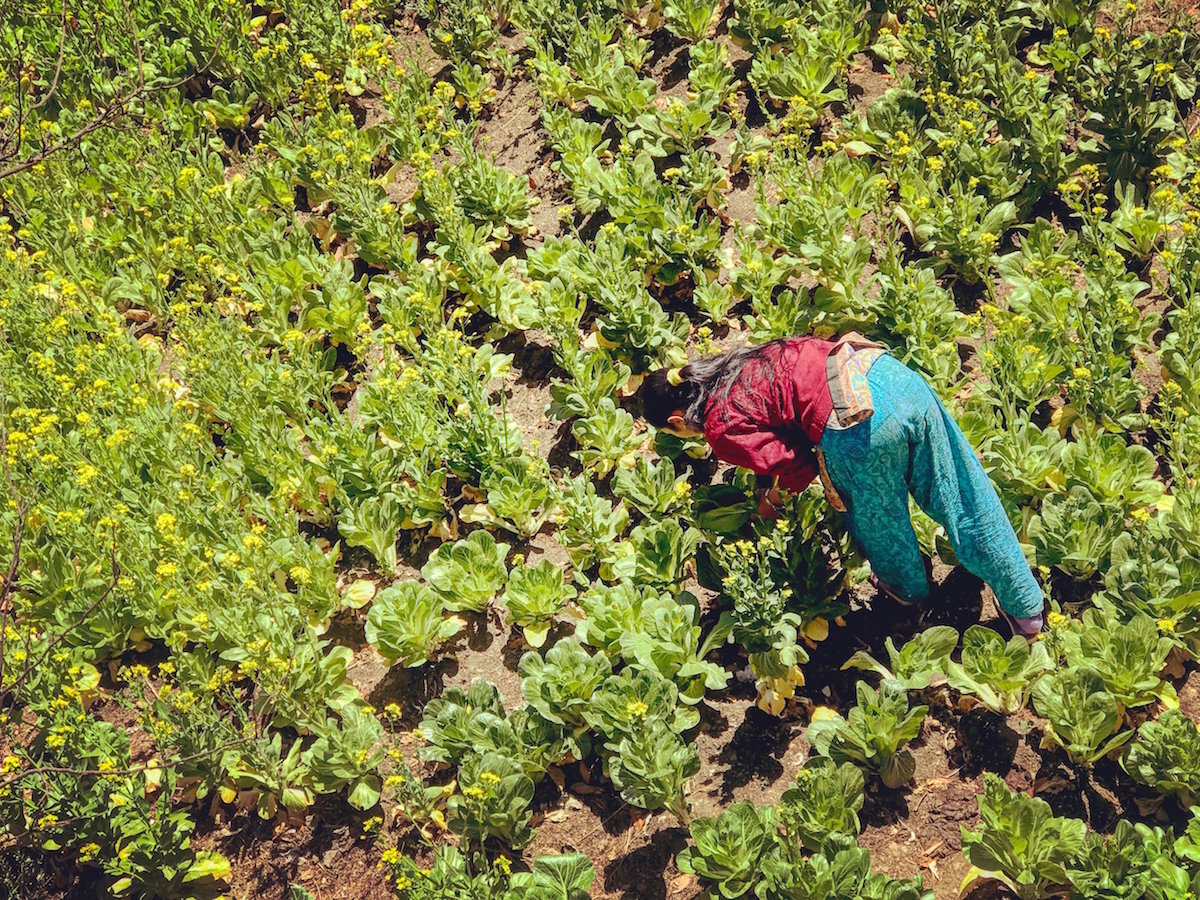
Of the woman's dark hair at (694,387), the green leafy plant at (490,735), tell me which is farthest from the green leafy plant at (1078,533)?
the green leafy plant at (490,735)

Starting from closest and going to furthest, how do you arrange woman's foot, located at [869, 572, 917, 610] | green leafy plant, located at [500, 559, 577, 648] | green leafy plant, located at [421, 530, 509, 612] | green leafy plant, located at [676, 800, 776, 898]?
1. green leafy plant, located at [676, 800, 776, 898]
2. woman's foot, located at [869, 572, 917, 610]
3. green leafy plant, located at [500, 559, 577, 648]
4. green leafy plant, located at [421, 530, 509, 612]

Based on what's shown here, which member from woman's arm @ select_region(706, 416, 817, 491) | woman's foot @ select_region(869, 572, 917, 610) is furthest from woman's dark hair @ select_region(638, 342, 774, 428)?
woman's foot @ select_region(869, 572, 917, 610)

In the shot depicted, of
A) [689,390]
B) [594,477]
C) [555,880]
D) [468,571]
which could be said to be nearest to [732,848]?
[555,880]

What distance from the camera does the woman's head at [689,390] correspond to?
4.42 meters

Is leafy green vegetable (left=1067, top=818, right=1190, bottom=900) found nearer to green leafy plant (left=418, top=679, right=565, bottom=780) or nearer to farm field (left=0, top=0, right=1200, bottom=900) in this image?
farm field (left=0, top=0, right=1200, bottom=900)

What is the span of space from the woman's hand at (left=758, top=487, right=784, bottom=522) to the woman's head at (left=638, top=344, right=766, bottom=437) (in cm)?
44

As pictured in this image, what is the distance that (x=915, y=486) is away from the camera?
4.34 meters

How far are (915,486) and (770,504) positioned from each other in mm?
624

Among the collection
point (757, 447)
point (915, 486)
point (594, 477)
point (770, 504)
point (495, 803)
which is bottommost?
point (495, 803)

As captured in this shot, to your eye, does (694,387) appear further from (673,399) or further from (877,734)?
(877,734)

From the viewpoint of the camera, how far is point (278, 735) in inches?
185

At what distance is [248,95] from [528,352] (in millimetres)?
3412

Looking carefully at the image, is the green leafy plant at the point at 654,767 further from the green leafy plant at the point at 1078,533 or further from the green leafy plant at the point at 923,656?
the green leafy plant at the point at 1078,533

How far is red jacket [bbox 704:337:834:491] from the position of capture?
4211mm
